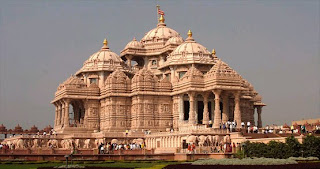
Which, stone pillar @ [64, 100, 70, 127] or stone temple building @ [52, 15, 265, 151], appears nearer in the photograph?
stone temple building @ [52, 15, 265, 151]

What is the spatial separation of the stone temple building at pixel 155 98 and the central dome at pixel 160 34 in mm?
6778

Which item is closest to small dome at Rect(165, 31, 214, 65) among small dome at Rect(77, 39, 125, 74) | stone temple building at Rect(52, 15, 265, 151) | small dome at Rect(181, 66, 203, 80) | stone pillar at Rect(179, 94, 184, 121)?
stone temple building at Rect(52, 15, 265, 151)

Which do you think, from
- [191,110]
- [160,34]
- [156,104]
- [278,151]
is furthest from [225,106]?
[160,34]

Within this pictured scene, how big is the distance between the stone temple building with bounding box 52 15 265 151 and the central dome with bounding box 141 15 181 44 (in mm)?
6778

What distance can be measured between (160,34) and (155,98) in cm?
2025

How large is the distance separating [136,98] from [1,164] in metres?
31.2

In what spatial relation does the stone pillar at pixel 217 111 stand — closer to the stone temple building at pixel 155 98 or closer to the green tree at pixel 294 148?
the stone temple building at pixel 155 98

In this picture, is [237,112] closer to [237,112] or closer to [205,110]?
[237,112]

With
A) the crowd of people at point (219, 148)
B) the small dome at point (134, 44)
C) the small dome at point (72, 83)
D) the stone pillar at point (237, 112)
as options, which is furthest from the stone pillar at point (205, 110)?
A: the small dome at point (134, 44)

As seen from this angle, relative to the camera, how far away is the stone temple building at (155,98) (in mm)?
63219

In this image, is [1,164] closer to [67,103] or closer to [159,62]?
[67,103]

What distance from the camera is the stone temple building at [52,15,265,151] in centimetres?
6322

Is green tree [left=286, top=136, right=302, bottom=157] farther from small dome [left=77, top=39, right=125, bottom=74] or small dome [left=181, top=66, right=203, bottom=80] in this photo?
small dome [left=77, top=39, right=125, bottom=74]

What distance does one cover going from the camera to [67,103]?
70.4 metres
